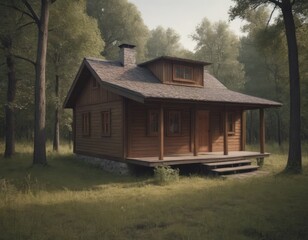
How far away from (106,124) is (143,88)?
3800mm

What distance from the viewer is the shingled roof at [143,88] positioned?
14.1 metres

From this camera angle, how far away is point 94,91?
1897 cm

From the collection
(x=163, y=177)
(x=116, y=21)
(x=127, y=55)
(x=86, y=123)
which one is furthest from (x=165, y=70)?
(x=116, y=21)

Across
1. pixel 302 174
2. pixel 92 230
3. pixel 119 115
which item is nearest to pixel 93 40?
pixel 119 115

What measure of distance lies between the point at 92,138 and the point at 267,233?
1404cm

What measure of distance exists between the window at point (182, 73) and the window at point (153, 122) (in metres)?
3.02

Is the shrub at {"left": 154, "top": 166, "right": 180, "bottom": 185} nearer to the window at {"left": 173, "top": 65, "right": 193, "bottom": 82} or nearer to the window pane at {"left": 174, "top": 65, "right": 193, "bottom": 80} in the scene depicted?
the window at {"left": 173, "top": 65, "right": 193, "bottom": 82}

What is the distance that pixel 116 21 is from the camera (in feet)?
127

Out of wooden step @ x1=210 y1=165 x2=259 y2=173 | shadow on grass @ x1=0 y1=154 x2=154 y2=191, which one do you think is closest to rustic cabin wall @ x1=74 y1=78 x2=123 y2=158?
shadow on grass @ x1=0 y1=154 x2=154 y2=191

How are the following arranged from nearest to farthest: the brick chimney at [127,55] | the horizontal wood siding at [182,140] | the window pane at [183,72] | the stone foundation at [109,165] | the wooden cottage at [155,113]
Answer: the wooden cottage at [155,113] < the stone foundation at [109,165] < the horizontal wood siding at [182,140] < the window pane at [183,72] < the brick chimney at [127,55]

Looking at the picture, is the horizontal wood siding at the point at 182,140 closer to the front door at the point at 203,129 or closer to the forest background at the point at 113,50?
the front door at the point at 203,129

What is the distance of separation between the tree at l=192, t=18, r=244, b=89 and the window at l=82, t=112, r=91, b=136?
23.2m

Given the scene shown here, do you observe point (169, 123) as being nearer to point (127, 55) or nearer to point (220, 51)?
point (127, 55)

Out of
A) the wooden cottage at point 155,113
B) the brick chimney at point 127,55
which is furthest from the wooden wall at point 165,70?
the brick chimney at point 127,55
